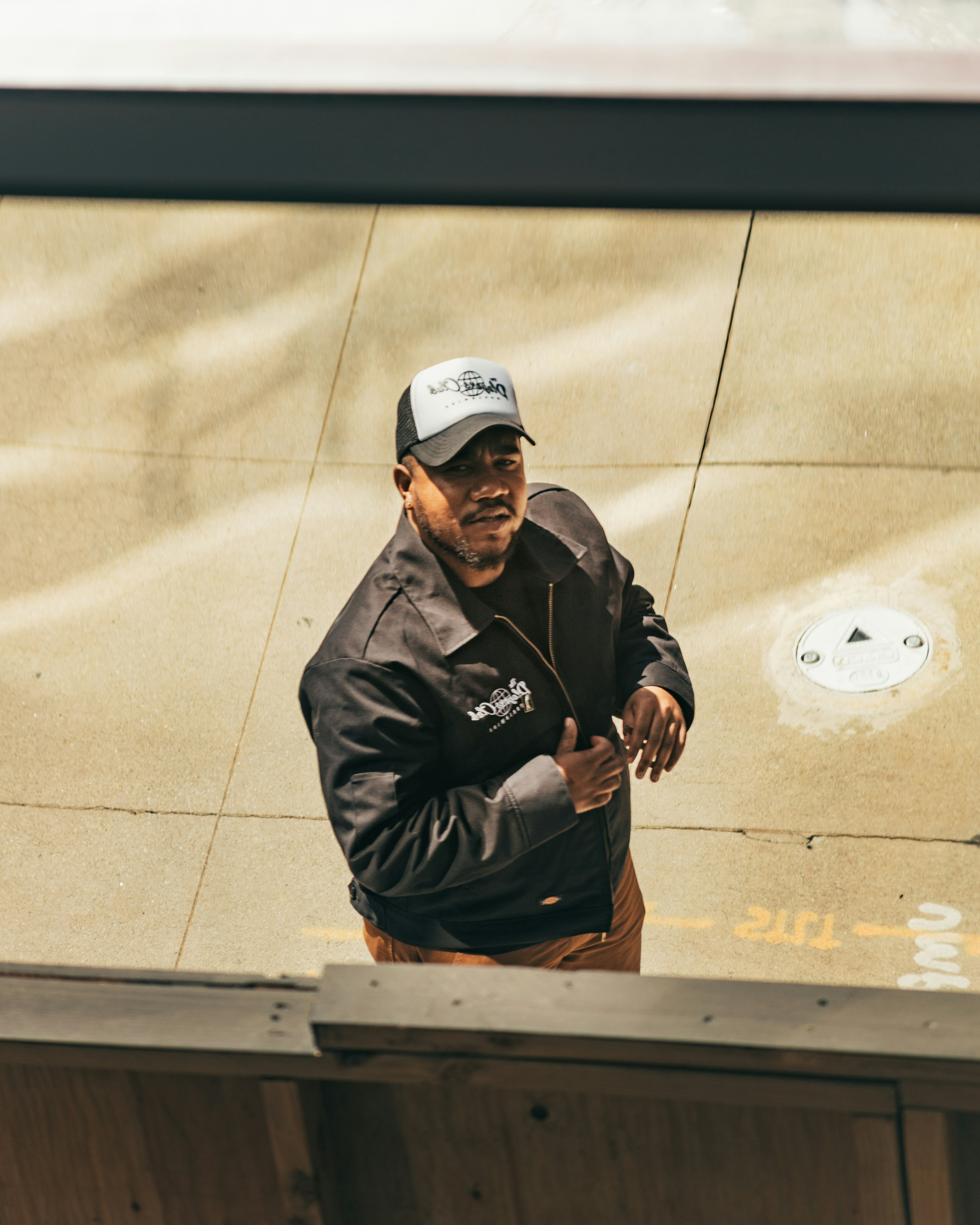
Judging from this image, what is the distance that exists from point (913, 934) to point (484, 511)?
2.44m

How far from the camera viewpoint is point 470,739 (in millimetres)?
2775

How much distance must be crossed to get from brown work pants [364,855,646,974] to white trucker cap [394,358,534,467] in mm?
1157

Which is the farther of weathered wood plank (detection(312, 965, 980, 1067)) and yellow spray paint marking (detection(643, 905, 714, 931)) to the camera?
yellow spray paint marking (detection(643, 905, 714, 931))

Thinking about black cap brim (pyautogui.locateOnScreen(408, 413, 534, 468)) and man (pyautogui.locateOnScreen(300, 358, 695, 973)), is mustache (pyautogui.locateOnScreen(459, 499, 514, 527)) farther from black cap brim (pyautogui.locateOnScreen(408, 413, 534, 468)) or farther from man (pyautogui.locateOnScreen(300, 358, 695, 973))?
black cap brim (pyautogui.locateOnScreen(408, 413, 534, 468))

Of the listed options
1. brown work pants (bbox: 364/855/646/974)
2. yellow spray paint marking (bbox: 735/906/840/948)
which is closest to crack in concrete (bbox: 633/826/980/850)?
yellow spray paint marking (bbox: 735/906/840/948)

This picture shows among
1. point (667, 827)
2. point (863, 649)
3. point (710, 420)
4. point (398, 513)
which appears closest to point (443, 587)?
point (667, 827)

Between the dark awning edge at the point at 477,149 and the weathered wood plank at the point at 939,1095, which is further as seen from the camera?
the dark awning edge at the point at 477,149

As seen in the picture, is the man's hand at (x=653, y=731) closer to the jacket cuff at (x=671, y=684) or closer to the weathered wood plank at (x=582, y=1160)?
the jacket cuff at (x=671, y=684)

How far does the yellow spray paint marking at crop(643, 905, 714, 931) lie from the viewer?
14.3ft

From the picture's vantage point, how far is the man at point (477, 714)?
2.68 metres

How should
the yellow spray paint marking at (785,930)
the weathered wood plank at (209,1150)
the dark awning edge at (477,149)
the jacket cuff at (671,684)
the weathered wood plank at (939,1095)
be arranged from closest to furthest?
the weathered wood plank at (939,1095), the weathered wood plank at (209,1150), the dark awning edge at (477,149), the jacket cuff at (671,684), the yellow spray paint marking at (785,930)

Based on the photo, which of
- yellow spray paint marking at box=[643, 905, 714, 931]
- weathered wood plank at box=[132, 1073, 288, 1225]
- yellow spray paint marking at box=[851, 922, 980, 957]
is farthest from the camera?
yellow spray paint marking at box=[643, 905, 714, 931]

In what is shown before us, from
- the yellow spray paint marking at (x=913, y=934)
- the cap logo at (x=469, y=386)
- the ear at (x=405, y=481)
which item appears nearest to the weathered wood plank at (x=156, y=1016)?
the ear at (x=405, y=481)

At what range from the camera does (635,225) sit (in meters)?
6.92
